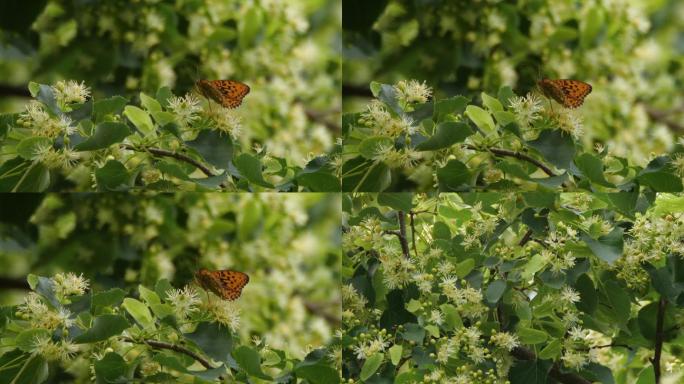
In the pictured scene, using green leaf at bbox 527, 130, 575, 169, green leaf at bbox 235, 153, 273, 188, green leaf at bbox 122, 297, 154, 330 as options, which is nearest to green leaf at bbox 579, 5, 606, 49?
green leaf at bbox 527, 130, 575, 169

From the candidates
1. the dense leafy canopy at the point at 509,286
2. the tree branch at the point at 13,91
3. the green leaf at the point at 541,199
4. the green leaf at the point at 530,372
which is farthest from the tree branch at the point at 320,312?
the tree branch at the point at 13,91

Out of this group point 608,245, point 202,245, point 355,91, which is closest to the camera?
point 608,245

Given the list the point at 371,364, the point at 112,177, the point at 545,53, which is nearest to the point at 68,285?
the point at 112,177

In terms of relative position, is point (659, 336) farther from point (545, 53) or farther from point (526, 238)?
point (545, 53)

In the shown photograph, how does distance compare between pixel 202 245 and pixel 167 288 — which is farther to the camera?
pixel 202 245

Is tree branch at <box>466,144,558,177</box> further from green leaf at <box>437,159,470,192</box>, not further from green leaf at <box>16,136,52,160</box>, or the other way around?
green leaf at <box>16,136,52,160</box>

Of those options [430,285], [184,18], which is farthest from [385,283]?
[184,18]
